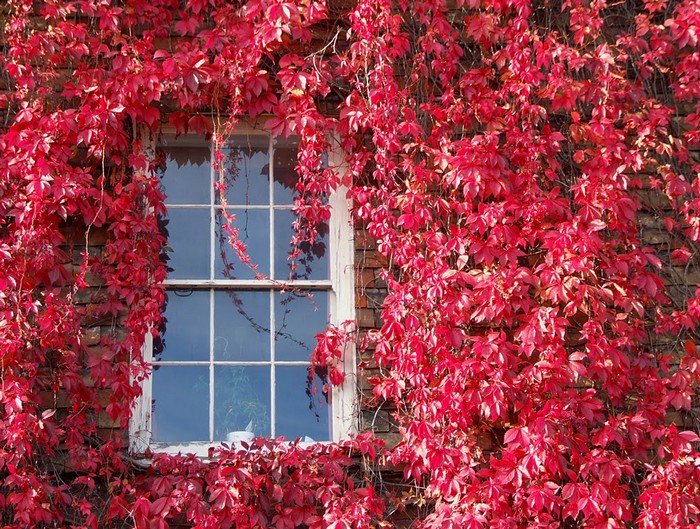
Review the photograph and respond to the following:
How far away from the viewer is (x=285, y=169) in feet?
19.5

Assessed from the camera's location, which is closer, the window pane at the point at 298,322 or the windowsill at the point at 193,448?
the windowsill at the point at 193,448

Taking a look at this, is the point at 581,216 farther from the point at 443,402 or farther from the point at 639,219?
the point at 443,402

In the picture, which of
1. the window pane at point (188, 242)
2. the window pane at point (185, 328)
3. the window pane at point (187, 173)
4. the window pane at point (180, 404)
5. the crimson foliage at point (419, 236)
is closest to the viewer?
the crimson foliage at point (419, 236)

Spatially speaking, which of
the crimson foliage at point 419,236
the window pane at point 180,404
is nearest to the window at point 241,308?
the window pane at point 180,404

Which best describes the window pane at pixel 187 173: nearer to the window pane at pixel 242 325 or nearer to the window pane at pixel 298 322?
the window pane at pixel 242 325

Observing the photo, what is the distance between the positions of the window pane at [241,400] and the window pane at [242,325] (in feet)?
0.25

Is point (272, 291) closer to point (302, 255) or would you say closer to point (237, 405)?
point (302, 255)

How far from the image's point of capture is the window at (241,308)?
218 inches

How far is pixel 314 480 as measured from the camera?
5.18 m

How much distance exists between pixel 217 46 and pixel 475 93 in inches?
58.2

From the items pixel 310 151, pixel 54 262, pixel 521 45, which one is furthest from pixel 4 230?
pixel 521 45

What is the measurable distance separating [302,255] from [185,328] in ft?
2.54

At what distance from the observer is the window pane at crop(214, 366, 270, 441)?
554 cm

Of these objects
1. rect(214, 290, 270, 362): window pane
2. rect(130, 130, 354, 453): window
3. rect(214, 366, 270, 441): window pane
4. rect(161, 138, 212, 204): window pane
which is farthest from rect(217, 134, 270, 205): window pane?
rect(214, 366, 270, 441): window pane
